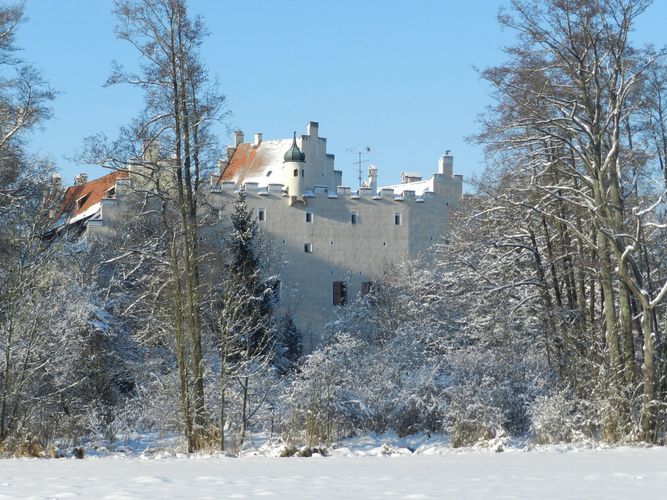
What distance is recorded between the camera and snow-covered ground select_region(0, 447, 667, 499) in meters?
8.38

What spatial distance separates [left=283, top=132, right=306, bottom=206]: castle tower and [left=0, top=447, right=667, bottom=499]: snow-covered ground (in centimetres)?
4088

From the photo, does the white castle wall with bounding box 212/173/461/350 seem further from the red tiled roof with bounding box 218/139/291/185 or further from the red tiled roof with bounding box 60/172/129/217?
the red tiled roof with bounding box 60/172/129/217

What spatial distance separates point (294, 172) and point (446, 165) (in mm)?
9251

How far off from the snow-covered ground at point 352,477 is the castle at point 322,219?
1493 inches

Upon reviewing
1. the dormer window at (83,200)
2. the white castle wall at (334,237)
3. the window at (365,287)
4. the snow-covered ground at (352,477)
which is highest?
the dormer window at (83,200)

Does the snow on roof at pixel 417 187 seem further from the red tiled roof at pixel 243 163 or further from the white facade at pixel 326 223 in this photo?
the red tiled roof at pixel 243 163

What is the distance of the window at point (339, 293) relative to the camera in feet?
180

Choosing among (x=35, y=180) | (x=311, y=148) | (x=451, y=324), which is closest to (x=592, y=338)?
(x=35, y=180)

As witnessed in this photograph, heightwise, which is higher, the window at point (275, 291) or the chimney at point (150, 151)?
the chimney at point (150, 151)

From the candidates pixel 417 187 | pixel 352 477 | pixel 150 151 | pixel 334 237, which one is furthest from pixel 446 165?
pixel 352 477

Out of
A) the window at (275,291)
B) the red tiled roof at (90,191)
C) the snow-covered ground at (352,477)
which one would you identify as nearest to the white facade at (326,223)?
the window at (275,291)

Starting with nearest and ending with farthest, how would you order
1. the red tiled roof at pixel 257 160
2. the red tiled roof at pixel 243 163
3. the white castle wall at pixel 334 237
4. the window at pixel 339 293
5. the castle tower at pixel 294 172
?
the white castle wall at pixel 334 237
the castle tower at pixel 294 172
the window at pixel 339 293
the red tiled roof at pixel 257 160
the red tiled roof at pixel 243 163

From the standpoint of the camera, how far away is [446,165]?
58625 mm

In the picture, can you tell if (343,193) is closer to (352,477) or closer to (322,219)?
(322,219)
